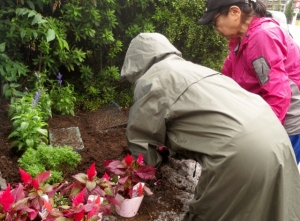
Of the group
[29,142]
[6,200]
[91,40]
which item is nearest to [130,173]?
[6,200]

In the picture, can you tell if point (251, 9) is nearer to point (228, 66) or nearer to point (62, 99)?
point (228, 66)

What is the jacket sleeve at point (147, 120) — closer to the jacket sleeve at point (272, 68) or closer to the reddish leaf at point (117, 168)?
the reddish leaf at point (117, 168)

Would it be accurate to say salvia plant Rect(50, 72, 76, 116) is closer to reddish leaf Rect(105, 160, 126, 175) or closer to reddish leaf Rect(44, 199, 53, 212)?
reddish leaf Rect(105, 160, 126, 175)

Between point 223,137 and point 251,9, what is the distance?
1.07m

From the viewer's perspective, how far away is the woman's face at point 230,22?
2.44 meters

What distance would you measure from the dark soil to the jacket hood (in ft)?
3.64

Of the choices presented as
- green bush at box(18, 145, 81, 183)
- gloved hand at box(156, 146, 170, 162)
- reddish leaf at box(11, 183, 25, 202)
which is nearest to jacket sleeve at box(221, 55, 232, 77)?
gloved hand at box(156, 146, 170, 162)

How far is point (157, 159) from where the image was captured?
102 inches

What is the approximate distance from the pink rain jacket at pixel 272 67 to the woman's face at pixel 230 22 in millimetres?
99

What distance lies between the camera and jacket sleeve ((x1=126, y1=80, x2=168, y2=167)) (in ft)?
6.89

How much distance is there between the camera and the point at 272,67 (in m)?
2.22

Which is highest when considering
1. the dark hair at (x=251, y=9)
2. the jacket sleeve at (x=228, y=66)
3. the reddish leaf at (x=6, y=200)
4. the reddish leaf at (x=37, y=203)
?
the dark hair at (x=251, y=9)

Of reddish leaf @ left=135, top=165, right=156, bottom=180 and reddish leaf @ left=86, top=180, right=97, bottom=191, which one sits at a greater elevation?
Result: reddish leaf @ left=86, top=180, right=97, bottom=191

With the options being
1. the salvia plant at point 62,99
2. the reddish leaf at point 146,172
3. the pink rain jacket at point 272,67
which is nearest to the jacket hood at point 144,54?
the pink rain jacket at point 272,67
